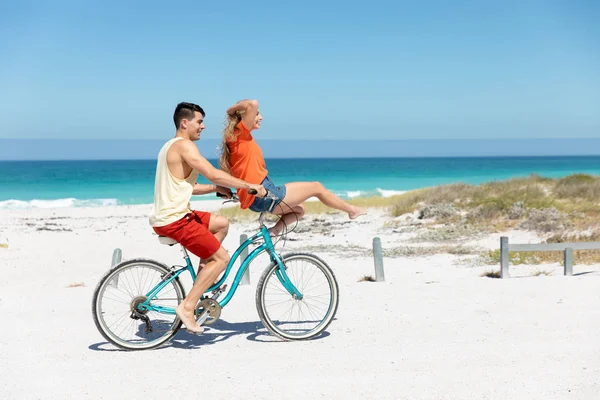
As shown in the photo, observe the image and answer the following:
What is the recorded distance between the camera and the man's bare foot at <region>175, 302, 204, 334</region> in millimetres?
6114

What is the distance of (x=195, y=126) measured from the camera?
623cm

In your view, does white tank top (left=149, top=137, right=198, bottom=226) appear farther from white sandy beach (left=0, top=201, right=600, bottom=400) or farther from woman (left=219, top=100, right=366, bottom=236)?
white sandy beach (left=0, top=201, right=600, bottom=400)

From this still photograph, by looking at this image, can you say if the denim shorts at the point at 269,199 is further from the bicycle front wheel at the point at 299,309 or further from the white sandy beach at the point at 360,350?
the white sandy beach at the point at 360,350

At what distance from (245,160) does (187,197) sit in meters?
0.60

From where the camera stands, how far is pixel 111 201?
1897 inches

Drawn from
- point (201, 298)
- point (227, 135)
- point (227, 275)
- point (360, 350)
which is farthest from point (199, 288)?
point (360, 350)

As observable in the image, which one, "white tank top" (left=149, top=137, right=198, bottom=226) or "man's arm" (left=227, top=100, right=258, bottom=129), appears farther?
"man's arm" (left=227, top=100, right=258, bottom=129)

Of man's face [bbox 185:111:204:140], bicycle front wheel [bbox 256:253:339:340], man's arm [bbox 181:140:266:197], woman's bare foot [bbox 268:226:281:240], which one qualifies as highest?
man's face [bbox 185:111:204:140]

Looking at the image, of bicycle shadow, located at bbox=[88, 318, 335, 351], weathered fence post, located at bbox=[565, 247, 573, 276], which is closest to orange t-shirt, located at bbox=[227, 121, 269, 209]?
→ bicycle shadow, located at bbox=[88, 318, 335, 351]

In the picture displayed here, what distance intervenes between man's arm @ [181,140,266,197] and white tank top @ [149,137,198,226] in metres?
0.20

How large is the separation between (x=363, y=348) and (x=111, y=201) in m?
43.9

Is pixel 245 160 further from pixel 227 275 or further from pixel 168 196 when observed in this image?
pixel 227 275

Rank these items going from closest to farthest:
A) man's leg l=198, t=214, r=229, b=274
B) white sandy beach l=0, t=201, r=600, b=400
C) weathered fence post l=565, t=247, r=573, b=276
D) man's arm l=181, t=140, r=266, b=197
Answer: white sandy beach l=0, t=201, r=600, b=400
man's arm l=181, t=140, r=266, b=197
man's leg l=198, t=214, r=229, b=274
weathered fence post l=565, t=247, r=573, b=276

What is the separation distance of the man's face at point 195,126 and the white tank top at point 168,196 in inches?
7.1
